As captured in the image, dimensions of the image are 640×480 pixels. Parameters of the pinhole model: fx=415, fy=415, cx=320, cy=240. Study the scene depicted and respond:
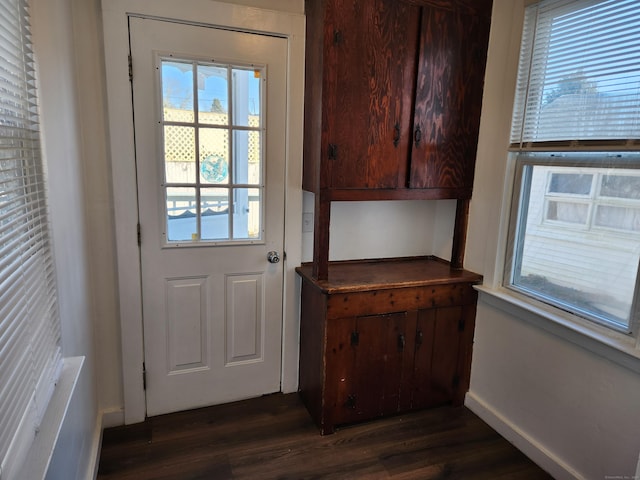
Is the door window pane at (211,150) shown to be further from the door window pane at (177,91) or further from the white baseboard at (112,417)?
the white baseboard at (112,417)

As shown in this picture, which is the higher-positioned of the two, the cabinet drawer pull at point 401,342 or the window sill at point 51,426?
the window sill at point 51,426

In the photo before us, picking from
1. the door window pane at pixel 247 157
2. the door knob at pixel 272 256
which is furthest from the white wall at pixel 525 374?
the door window pane at pixel 247 157

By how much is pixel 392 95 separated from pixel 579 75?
83 cm

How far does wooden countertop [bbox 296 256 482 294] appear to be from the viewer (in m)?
2.17

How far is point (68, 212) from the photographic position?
1644 mm

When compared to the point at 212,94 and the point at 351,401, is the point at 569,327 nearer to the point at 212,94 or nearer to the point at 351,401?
the point at 351,401

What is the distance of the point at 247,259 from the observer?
2.37 m

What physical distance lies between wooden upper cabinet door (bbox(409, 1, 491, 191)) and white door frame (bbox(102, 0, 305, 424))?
653 millimetres

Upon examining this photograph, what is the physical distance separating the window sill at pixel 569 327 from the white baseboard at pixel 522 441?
0.59 meters

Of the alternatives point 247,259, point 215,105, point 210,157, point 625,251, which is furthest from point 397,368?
point 215,105

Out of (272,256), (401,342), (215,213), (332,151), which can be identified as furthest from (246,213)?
(401,342)

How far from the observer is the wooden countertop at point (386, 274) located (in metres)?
2.17

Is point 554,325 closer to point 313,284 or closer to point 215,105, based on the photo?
point 313,284

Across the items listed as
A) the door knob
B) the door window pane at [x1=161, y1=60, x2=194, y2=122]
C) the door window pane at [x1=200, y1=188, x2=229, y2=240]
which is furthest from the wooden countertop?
the door window pane at [x1=161, y1=60, x2=194, y2=122]
